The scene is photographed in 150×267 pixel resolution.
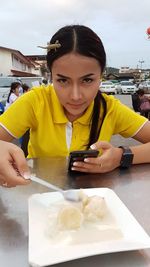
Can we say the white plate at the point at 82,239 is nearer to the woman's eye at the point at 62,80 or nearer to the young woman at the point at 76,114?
the young woman at the point at 76,114

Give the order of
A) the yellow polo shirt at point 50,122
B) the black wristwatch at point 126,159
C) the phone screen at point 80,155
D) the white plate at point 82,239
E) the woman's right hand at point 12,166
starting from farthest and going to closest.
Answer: the yellow polo shirt at point 50,122 → the black wristwatch at point 126,159 → the phone screen at point 80,155 → the woman's right hand at point 12,166 → the white plate at point 82,239

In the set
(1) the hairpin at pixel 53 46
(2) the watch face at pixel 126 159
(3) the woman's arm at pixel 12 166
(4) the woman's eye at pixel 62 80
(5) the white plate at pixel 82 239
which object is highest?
(1) the hairpin at pixel 53 46

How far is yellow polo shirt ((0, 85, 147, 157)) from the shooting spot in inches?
56.2

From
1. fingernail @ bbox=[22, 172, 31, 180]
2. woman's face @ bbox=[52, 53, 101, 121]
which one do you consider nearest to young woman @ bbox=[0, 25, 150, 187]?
woman's face @ bbox=[52, 53, 101, 121]

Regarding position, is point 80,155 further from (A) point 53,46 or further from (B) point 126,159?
(A) point 53,46

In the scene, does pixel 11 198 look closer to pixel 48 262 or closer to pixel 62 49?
pixel 48 262

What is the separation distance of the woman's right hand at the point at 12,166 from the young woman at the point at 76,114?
0.27m

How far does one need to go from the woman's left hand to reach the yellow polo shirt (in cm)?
31

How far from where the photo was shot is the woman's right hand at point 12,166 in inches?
31.5

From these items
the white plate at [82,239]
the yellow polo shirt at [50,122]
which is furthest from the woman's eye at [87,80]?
the white plate at [82,239]

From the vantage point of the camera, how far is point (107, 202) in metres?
0.82

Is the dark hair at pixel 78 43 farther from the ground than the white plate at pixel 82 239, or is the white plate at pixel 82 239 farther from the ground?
the dark hair at pixel 78 43

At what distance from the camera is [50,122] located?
4.75 ft

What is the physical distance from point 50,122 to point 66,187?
1.79ft
